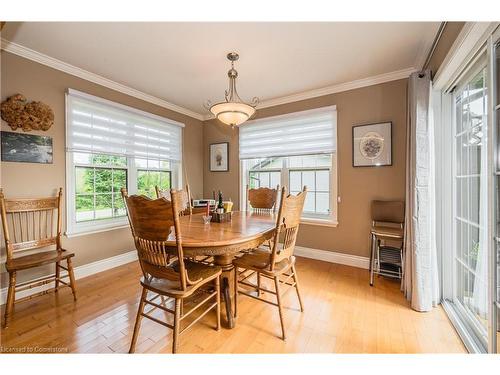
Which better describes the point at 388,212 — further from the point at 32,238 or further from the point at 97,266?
the point at 32,238

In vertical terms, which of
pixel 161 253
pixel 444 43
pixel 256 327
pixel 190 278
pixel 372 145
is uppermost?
pixel 444 43

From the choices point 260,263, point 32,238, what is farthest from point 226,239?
point 32,238

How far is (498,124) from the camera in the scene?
1234 millimetres

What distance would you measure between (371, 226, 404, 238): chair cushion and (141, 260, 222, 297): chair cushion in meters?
1.90

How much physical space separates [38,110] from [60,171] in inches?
26.2

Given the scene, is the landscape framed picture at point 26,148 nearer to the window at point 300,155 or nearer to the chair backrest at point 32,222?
the chair backrest at point 32,222

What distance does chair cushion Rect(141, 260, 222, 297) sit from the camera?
4.80 ft

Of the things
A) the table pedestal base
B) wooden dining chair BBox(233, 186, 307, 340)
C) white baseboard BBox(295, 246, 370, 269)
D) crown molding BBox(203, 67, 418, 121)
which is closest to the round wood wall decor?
the table pedestal base

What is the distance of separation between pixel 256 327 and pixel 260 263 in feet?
1.67

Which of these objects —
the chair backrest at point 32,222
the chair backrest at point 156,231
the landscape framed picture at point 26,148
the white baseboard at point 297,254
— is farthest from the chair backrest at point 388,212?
the landscape framed picture at point 26,148

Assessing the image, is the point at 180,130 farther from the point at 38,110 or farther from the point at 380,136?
the point at 380,136

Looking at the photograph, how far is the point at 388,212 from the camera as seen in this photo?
2809 mm

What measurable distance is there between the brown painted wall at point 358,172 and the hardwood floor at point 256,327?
2.78 ft

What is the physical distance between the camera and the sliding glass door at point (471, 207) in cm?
157
